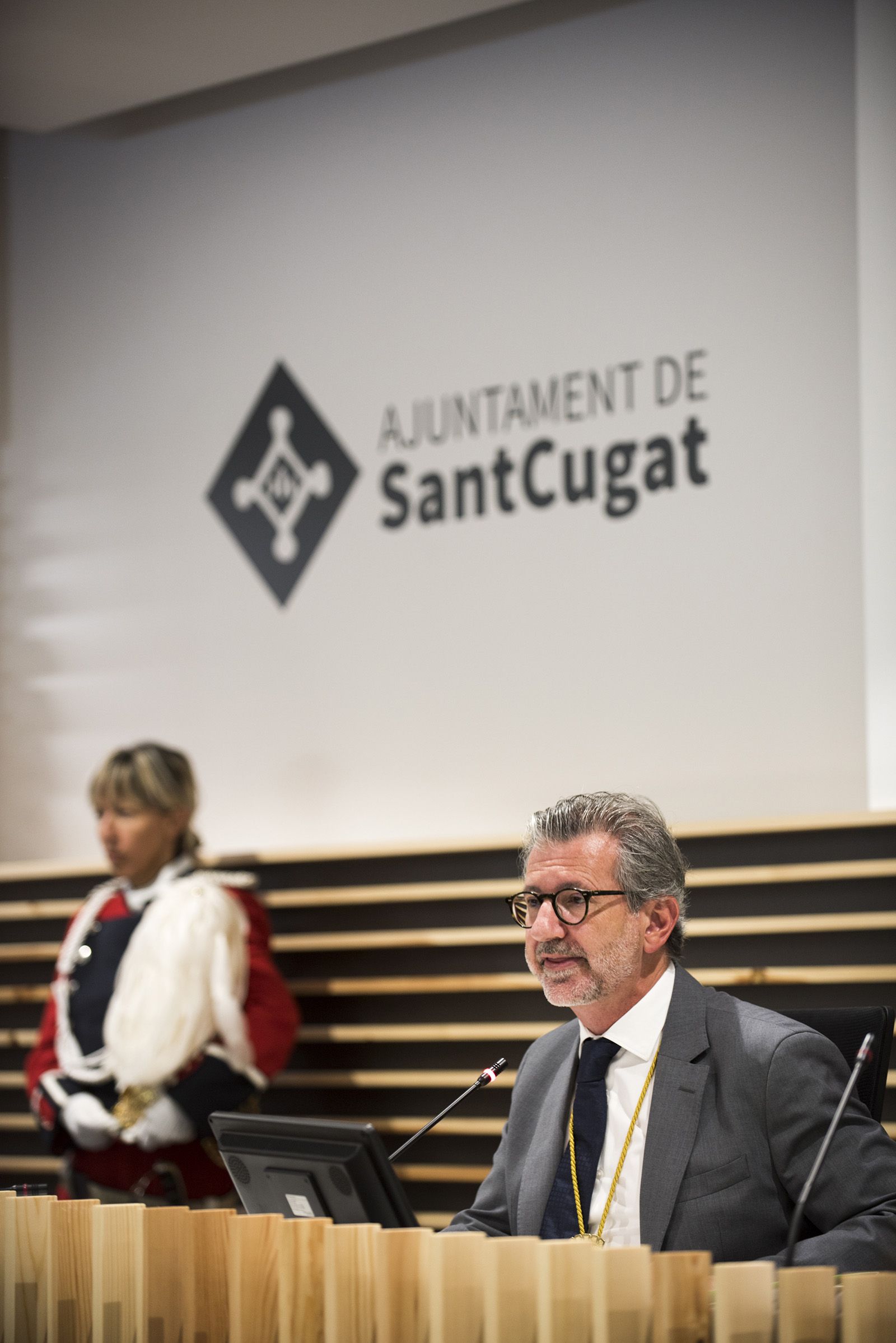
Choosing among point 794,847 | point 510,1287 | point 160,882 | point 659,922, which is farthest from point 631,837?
point 160,882

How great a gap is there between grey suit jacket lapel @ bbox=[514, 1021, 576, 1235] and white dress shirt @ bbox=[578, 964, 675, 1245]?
Result: 0.08 meters

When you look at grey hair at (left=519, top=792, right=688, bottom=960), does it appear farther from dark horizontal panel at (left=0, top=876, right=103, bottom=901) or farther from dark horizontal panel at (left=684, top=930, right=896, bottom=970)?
dark horizontal panel at (left=0, top=876, right=103, bottom=901)

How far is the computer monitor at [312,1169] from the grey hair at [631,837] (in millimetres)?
637

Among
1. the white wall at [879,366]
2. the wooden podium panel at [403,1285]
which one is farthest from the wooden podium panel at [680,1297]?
the white wall at [879,366]

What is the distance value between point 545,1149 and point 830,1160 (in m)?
0.49

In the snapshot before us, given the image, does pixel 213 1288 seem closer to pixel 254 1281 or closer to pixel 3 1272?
pixel 254 1281

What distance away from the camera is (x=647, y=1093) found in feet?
7.48

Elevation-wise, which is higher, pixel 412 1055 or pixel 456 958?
pixel 456 958

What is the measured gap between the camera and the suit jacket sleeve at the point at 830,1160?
6.25 feet

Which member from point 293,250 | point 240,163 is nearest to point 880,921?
point 293,250

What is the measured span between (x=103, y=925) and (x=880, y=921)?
6.71ft

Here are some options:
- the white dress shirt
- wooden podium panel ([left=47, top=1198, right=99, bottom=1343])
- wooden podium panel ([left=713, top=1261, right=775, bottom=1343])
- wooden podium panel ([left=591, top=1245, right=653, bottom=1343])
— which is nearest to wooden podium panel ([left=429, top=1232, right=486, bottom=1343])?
wooden podium panel ([left=591, top=1245, right=653, bottom=1343])

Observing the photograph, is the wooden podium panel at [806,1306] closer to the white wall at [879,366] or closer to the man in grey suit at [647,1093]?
the man in grey suit at [647,1093]

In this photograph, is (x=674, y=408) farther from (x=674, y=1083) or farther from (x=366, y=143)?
(x=674, y=1083)
